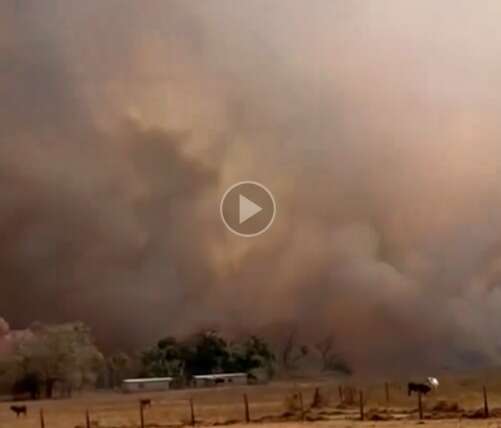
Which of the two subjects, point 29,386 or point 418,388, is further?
point 418,388

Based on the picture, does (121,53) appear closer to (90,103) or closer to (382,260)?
(90,103)

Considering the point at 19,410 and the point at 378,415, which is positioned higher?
the point at 19,410

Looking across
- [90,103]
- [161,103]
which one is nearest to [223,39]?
[161,103]

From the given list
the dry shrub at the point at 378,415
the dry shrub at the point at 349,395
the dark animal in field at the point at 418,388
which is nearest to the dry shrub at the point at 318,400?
the dry shrub at the point at 349,395

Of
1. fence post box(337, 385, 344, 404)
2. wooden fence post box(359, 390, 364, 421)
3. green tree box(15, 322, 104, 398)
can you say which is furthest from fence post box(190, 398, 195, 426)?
wooden fence post box(359, 390, 364, 421)

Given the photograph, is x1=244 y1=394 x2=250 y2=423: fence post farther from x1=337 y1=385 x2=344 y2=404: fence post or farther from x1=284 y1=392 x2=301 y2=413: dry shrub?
x1=337 y1=385 x2=344 y2=404: fence post

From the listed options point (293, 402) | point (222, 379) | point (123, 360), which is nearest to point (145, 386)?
point (123, 360)

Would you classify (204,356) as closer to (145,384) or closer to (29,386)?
(145,384)
